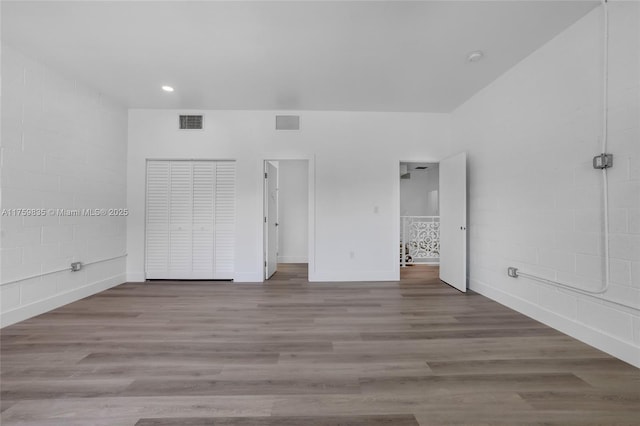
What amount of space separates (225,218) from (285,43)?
9.24 feet

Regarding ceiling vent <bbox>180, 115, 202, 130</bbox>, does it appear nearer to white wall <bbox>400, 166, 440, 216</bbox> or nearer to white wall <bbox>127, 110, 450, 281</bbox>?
white wall <bbox>127, 110, 450, 281</bbox>

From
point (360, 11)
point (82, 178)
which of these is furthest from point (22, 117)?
point (360, 11)

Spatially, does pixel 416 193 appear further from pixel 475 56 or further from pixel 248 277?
pixel 248 277

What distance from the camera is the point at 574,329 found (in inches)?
90.4

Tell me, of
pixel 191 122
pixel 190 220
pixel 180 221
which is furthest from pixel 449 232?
pixel 191 122

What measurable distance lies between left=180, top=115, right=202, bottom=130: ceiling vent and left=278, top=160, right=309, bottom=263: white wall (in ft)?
7.16

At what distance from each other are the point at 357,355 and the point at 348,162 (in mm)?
3016

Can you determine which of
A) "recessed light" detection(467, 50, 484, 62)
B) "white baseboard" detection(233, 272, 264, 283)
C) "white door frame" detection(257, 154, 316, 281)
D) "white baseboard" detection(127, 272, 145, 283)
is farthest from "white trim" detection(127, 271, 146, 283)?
"recessed light" detection(467, 50, 484, 62)

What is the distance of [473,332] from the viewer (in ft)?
7.88

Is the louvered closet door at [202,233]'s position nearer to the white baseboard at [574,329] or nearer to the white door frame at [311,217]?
the white door frame at [311,217]

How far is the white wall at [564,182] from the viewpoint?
1.93 m

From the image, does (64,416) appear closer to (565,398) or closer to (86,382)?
(86,382)

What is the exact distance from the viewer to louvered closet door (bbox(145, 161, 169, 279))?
4230mm

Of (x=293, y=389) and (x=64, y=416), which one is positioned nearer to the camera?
(x=64, y=416)
